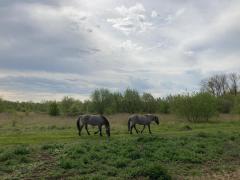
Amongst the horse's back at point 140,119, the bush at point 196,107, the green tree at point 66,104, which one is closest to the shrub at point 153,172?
the horse's back at point 140,119

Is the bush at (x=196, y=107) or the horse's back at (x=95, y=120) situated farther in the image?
the bush at (x=196, y=107)

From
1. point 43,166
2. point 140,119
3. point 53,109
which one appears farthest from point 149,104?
point 43,166

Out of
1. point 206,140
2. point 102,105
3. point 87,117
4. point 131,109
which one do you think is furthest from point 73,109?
point 206,140

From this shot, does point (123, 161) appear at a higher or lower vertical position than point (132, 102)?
lower

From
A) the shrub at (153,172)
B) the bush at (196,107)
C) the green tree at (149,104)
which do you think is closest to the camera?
the shrub at (153,172)

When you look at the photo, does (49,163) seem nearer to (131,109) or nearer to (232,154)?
(232,154)

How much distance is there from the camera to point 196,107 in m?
54.2

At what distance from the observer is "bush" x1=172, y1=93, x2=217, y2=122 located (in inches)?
2147

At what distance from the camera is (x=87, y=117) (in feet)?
90.0

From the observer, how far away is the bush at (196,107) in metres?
54.5

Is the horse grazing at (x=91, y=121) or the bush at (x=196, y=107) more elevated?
the bush at (x=196, y=107)

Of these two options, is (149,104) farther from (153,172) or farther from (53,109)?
(153,172)

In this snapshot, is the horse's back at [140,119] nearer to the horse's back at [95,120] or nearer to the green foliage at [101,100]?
the horse's back at [95,120]

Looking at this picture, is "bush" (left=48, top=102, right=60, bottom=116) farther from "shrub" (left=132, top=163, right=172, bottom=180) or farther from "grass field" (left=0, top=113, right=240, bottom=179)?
"shrub" (left=132, top=163, right=172, bottom=180)
